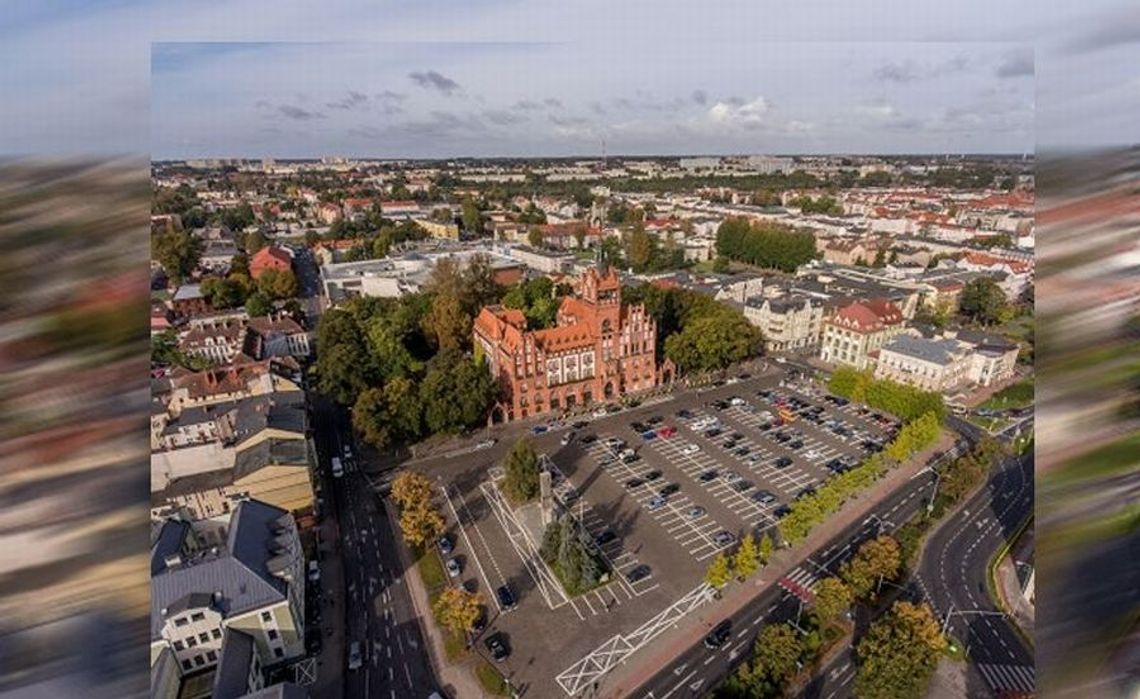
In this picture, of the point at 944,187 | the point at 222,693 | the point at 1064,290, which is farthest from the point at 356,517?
the point at 944,187

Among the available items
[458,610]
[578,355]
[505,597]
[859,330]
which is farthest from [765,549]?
[859,330]

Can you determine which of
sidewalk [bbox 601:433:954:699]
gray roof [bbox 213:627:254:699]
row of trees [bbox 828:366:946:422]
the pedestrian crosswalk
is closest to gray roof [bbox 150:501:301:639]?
gray roof [bbox 213:627:254:699]

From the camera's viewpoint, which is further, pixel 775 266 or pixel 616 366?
pixel 775 266

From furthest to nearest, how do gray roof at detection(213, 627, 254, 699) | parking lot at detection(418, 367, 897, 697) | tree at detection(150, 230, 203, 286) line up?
1. tree at detection(150, 230, 203, 286)
2. parking lot at detection(418, 367, 897, 697)
3. gray roof at detection(213, 627, 254, 699)

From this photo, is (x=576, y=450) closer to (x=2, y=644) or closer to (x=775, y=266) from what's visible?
(x=2, y=644)

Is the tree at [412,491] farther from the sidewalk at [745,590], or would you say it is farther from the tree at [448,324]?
the tree at [448,324]

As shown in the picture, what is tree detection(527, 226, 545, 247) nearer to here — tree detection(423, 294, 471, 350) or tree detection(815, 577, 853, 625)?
tree detection(423, 294, 471, 350)

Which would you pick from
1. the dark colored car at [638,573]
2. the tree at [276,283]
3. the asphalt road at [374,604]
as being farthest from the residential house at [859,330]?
the tree at [276,283]

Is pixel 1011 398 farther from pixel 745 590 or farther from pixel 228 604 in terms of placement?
pixel 228 604
